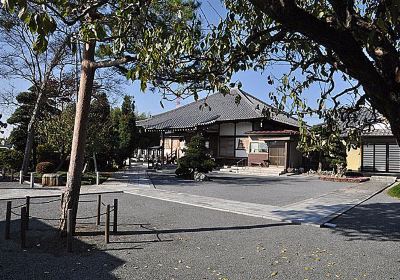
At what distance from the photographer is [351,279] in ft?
16.5

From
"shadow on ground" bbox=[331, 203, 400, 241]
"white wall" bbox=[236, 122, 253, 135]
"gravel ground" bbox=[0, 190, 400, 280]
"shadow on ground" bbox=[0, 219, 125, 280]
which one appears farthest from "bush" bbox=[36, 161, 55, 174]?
"white wall" bbox=[236, 122, 253, 135]

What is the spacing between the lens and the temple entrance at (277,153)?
88.3ft

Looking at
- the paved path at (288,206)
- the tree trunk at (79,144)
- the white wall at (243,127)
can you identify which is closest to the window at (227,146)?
the white wall at (243,127)

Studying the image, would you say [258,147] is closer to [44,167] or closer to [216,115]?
[216,115]

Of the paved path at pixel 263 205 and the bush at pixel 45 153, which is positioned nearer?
the paved path at pixel 263 205

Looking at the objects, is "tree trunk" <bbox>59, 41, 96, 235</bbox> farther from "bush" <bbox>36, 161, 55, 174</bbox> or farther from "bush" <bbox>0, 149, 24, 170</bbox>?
"bush" <bbox>0, 149, 24, 170</bbox>

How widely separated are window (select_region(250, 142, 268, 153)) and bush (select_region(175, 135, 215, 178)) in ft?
27.7

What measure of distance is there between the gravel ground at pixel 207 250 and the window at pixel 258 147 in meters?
18.4

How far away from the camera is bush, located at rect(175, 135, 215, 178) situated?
67.5ft

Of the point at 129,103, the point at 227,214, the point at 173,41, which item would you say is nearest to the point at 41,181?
the point at 227,214

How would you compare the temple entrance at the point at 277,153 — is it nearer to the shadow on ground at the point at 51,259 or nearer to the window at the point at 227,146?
the window at the point at 227,146

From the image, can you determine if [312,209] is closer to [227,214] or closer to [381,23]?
[227,214]

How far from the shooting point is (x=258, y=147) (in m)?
28.4

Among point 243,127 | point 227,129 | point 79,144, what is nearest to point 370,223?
point 79,144
